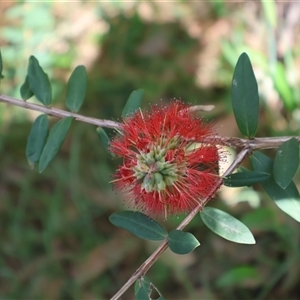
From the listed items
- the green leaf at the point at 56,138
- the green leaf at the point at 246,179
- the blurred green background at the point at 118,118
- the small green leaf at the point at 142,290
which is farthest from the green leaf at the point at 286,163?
the blurred green background at the point at 118,118

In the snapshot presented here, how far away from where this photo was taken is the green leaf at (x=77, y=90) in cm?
159

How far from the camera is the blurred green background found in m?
2.49

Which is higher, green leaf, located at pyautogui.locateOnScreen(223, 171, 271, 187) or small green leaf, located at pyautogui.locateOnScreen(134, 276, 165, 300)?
green leaf, located at pyautogui.locateOnScreen(223, 171, 271, 187)

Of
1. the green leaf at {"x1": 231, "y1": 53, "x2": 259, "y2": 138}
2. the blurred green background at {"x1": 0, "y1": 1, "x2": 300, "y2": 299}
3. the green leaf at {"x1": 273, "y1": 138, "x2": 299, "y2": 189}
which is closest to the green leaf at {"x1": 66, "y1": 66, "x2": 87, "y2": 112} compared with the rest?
the green leaf at {"x1": 231, "y1": 53, "x2": 259, "y2": 138}

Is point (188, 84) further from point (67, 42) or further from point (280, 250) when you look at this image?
point (280, 250)

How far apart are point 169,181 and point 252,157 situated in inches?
12.7

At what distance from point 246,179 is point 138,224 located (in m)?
0.31

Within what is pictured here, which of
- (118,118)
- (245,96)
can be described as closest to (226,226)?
(245,96)

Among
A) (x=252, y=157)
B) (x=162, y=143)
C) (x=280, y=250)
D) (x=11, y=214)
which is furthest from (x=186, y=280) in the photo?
(x=162, y=143)

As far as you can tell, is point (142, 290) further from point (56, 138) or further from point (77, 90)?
point (77, 90)

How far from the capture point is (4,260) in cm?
279

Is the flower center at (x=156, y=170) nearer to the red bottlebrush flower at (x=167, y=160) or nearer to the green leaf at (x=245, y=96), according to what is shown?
the red bottlebrush flower at (x=167, y=160)

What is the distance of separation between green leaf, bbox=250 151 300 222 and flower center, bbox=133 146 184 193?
0.98 feet

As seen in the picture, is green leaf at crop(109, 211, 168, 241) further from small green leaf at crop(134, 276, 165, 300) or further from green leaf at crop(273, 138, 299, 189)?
green leaf at crop(273, 138, 299, 189)
